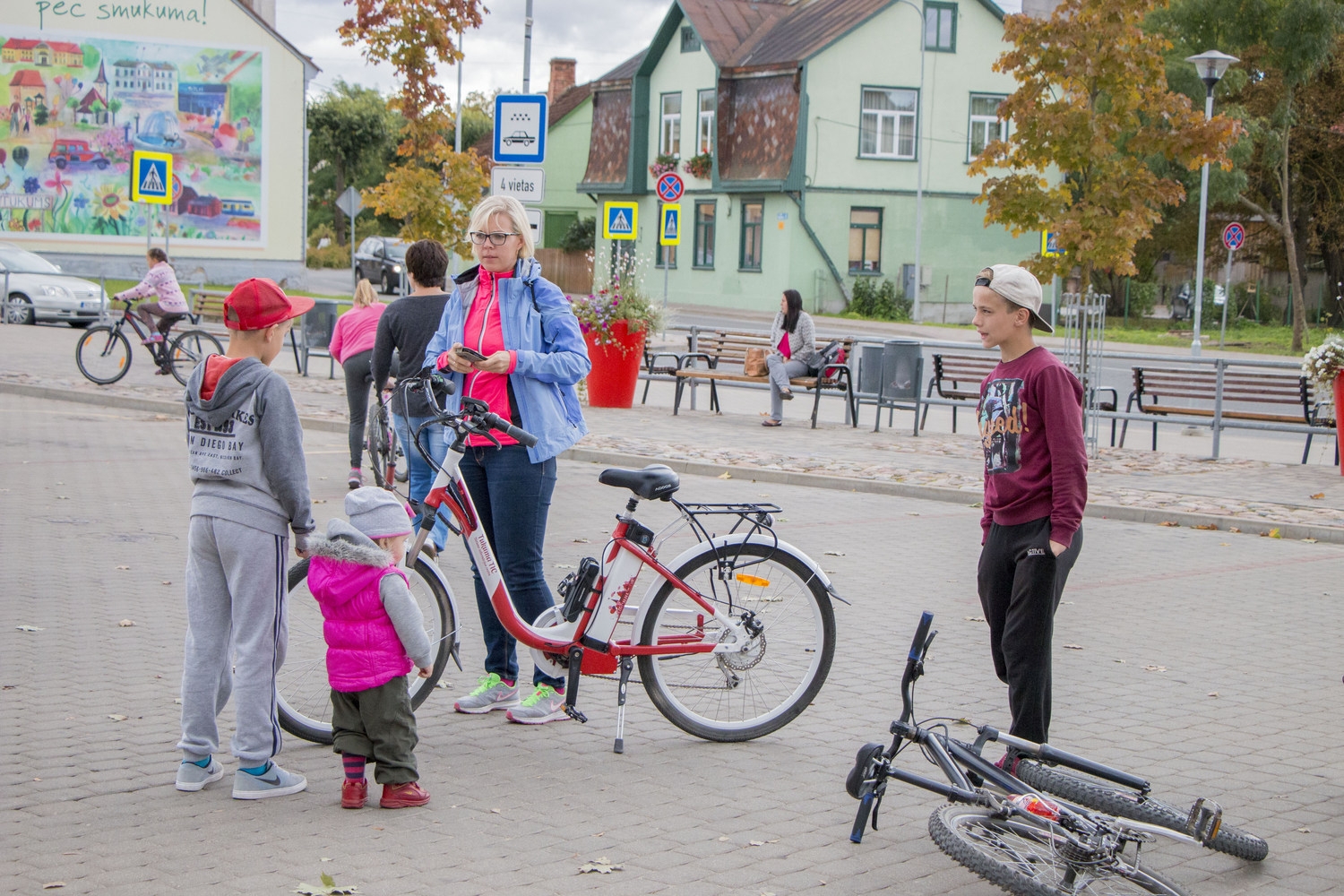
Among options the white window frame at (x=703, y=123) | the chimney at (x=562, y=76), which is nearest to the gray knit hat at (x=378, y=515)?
the white window frame at (x=703, y=123)

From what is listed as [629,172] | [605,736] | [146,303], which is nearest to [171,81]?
[629,172]

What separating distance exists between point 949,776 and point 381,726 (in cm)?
176

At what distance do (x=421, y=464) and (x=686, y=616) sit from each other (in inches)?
87.2

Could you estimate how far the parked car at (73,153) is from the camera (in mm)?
40906

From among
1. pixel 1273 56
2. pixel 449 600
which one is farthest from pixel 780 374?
pixel 1273 56

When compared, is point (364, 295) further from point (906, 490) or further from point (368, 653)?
point (368, 653)

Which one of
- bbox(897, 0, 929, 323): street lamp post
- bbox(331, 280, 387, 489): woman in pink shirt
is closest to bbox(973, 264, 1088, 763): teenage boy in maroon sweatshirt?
bbox(331, 280, 387, 489): woman in pink shirt

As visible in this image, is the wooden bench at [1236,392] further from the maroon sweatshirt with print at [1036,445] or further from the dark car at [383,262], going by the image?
the dark car at [383,262]

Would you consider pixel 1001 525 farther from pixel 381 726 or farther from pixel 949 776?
pixel 381 726

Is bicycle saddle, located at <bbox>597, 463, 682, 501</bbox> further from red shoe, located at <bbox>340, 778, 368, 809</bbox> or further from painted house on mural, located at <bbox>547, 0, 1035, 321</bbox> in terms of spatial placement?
painted house on mural, located at <bbox>547, 0, 1035, 321</bbox>

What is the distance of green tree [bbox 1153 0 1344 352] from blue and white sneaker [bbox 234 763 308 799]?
40926mm

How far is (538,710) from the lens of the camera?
18.3ft

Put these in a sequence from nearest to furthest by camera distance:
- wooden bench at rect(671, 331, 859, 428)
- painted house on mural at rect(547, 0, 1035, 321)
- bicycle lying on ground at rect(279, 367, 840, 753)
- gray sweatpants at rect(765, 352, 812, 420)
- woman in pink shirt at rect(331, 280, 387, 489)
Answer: bicycle lying on ground at rect(279, 367, 840, 753) → woman in pink shirt at rect(331, 280, 387, 489) → gray sweatpants at rect(765, 352, 812, 420) → wooden bench at rect(671, 331, 859, 428) → painted house on mural at rect(547, 0, 1035, 321)

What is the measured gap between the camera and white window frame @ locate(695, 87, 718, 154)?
155 feet
